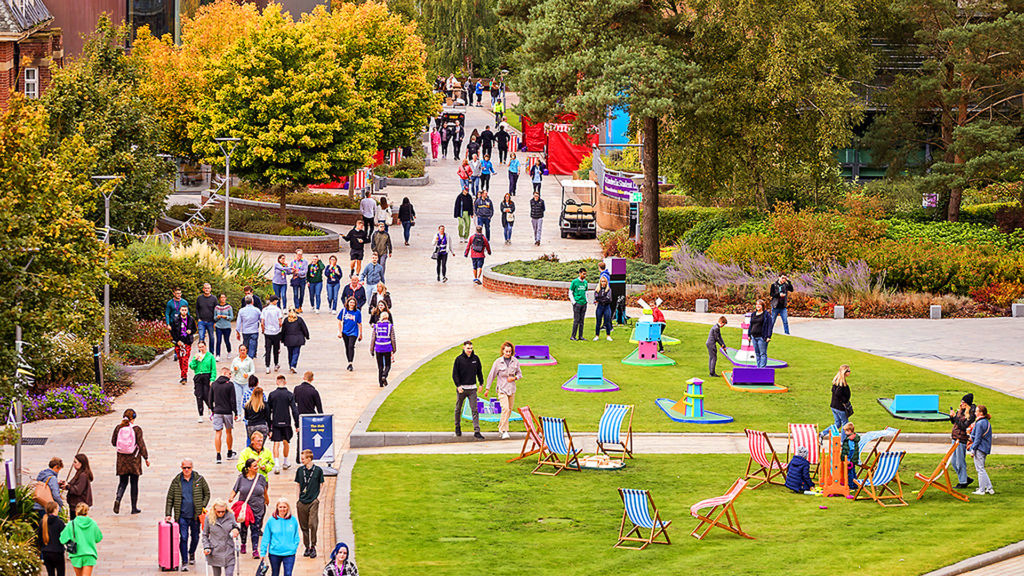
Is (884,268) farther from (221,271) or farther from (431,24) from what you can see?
(431,24)

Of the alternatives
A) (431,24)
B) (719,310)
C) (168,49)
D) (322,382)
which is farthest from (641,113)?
(431,24)

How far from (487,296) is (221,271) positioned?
7118 millimetres

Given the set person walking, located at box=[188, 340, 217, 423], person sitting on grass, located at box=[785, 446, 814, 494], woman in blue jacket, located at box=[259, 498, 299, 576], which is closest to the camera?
woman in blue jacket, located at box=[259, 498, 299, 576]

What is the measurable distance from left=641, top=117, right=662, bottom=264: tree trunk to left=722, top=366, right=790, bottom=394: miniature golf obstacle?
13.3 meters

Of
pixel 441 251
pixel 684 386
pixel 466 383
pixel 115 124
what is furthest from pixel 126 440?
pixel 441 251

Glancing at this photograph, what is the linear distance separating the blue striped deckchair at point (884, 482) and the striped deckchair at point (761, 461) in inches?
48.9

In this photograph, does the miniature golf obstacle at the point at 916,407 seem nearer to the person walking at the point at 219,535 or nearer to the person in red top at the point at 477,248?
the person walking at the point at 219,535

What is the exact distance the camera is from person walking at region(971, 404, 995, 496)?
753 inches

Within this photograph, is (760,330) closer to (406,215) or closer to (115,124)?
(115,124)

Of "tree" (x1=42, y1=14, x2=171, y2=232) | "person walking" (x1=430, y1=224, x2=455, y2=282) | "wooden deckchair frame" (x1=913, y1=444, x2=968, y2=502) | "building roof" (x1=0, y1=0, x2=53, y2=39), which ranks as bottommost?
"wooden deckchair frame" (x1=913, y1=444, x2=968, y2=502)

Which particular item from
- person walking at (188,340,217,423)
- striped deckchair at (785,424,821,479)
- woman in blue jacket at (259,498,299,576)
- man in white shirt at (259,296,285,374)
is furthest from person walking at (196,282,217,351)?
striped deckchair at (785,424,821,479)

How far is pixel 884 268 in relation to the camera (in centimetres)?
3406

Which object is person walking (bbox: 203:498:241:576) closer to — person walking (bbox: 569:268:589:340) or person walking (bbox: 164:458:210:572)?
person walking (bbox: 164:458:210:572)

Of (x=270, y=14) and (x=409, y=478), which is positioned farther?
(x=270, y=14)
